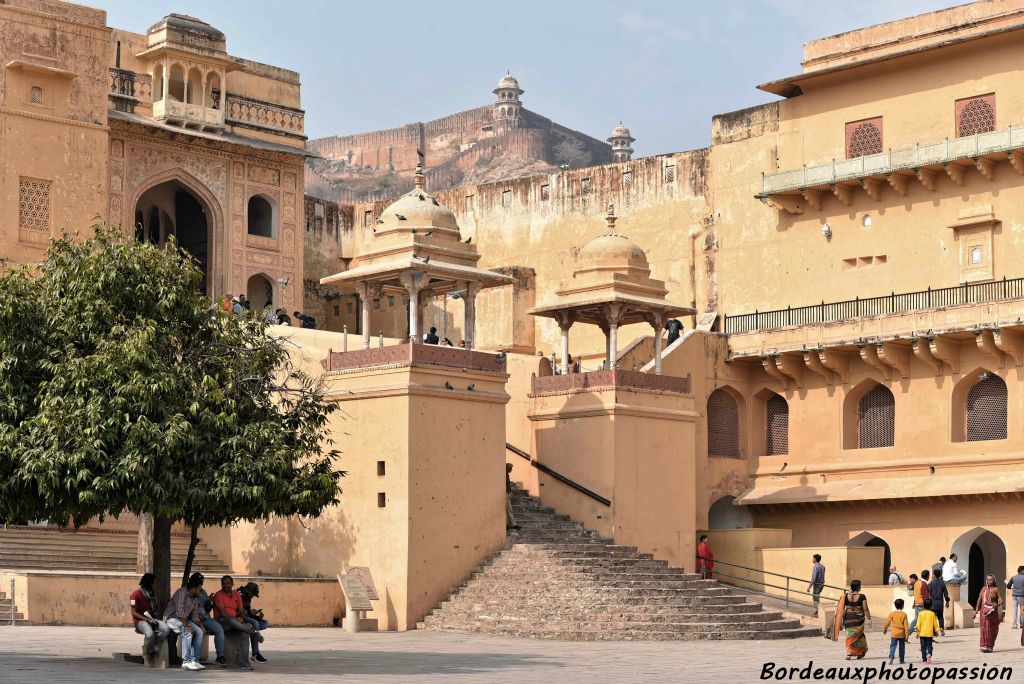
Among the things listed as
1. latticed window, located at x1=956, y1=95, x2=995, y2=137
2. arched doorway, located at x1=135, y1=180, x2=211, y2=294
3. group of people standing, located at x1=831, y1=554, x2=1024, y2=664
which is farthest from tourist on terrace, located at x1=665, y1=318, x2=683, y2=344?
arched doorway, located at x1=135, y1=180, x2=211, y2=294

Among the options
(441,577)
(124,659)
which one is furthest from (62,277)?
(441,577)

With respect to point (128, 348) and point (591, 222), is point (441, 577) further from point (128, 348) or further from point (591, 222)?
point (591, 222)

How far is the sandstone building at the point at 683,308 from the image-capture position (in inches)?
966

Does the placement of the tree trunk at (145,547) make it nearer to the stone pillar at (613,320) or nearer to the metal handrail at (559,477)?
the metal handrail at (559,477)

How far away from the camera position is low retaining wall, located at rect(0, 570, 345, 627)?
67.5ft

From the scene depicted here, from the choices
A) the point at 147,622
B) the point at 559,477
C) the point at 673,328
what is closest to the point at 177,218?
the point at 673,328

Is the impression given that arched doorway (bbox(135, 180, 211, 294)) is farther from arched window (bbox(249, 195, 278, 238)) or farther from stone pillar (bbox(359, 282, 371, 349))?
stone pillar (bbox(359, 282, 371, 349))

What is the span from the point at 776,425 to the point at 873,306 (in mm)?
2990

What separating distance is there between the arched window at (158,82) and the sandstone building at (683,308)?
0.20 metres

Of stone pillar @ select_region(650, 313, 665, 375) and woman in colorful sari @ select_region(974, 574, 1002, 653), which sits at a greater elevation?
stone pillar @ select_region(650, 313, 665, 375)

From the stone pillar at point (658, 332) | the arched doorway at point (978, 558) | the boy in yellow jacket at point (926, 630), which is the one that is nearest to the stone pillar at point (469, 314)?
the stone pillar at point (658, 332)

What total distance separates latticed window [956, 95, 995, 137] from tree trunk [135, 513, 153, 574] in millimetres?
16381

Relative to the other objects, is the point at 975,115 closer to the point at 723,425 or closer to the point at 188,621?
the point at 723,425

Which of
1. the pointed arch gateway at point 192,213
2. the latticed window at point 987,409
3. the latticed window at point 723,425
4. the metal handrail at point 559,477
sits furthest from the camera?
the pointed arch gateway at point 192,213
